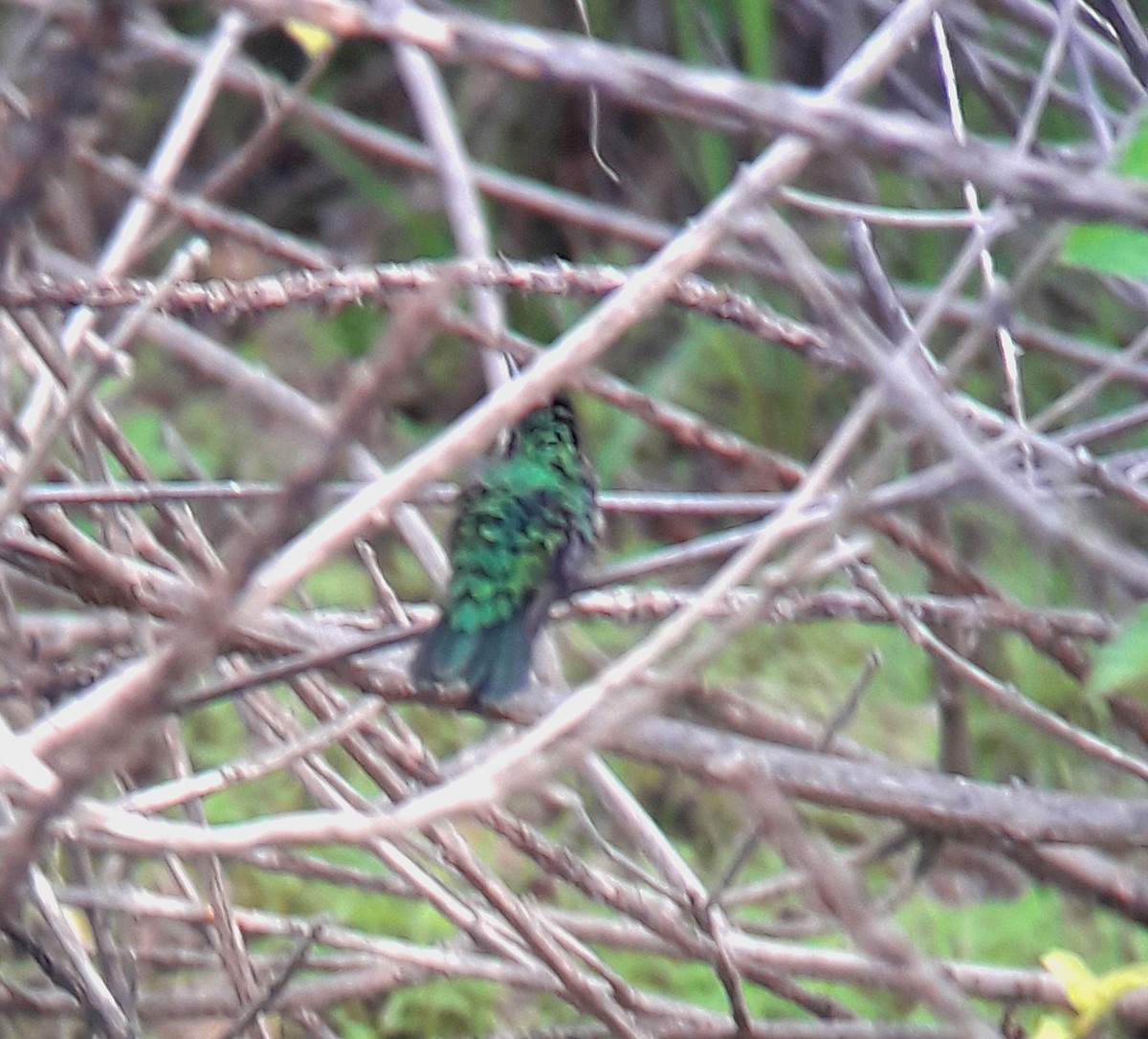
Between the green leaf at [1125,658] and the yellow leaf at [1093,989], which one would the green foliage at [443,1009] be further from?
the green leaf at [1125,658]

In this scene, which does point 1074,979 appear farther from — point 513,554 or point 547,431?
point 547,431

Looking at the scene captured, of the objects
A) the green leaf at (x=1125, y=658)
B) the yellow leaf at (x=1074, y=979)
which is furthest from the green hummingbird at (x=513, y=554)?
the green leaf at (x=1125, y=658)

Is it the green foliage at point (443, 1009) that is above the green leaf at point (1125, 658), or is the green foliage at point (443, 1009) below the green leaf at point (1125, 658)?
below

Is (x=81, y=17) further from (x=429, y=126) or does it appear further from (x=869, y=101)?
(x=869, y=101)

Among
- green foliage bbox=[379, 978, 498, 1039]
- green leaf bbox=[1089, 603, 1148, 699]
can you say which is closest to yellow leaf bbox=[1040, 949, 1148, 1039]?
green leaf bbox=[1089, 603, 1148, 699]

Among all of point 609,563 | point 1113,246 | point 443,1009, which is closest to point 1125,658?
point 1113,246

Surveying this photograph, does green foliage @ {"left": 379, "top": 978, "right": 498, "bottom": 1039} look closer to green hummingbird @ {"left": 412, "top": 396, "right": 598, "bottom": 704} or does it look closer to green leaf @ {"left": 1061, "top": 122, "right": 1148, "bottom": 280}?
green hummingbird @ {"left": 412, "top": 396, "right": 598, "bottom": 704}

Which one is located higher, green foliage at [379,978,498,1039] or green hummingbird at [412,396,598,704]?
green hummingbird at [412,396,598,704]

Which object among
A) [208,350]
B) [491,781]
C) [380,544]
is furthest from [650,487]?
[491,781]
